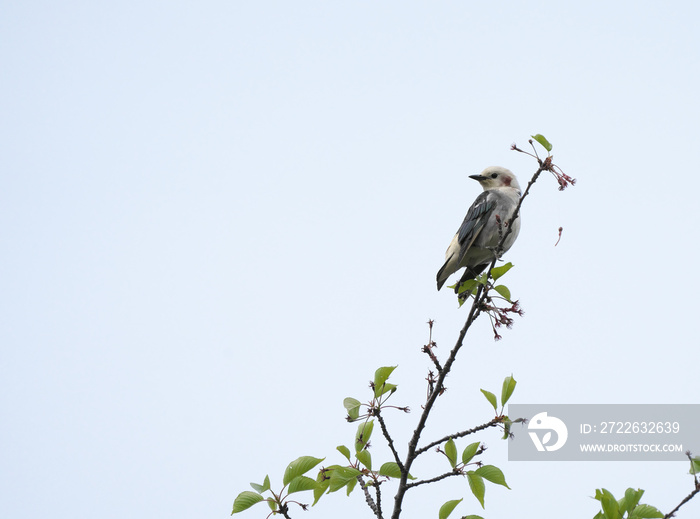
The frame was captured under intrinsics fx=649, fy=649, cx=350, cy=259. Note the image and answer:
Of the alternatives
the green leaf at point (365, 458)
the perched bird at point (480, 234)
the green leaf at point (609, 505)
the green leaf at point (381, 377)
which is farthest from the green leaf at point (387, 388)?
the perched bird at point (480, 234)

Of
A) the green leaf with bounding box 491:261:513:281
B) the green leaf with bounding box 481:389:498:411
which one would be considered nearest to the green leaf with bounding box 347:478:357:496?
the green leaf with bounding box 481:389:498:411

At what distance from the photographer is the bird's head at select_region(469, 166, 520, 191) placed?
8.35 metres

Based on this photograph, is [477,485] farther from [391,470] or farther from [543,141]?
[543,141]

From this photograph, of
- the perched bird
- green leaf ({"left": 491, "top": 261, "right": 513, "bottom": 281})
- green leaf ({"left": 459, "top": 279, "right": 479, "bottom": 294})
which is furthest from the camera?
the perched bird

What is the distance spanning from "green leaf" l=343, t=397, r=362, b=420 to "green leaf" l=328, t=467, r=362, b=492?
1.02ft

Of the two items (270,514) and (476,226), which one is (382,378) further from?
(476,226)

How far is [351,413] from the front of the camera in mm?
4055

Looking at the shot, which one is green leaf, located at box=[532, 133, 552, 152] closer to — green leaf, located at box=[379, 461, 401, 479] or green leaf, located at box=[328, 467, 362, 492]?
green leaf, located at box=[379, 461, 401, 479]

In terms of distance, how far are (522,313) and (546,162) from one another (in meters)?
1.04

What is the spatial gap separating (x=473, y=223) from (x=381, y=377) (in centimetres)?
390

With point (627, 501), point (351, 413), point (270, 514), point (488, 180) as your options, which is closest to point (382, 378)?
point (351, 413)

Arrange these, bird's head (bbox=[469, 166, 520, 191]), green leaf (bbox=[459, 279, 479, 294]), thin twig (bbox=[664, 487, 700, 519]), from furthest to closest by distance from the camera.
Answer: bird's head (bbox=[469, 166, 520, 191])
green leaf (bbox=[459, 279, 479, 294])
thin twig (bbox=[664, 487, 700, 519])

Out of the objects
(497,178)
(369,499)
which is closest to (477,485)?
(369,499)

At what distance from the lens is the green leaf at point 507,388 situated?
403 centimetres
